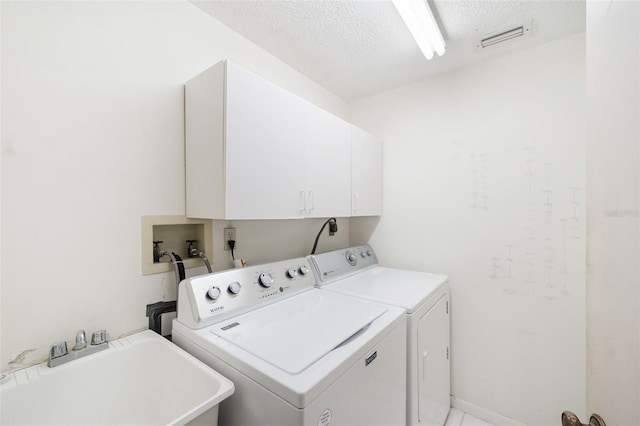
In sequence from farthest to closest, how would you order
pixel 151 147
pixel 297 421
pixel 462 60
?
1. pixel 462 60
2. pixel 151 147
3. pixel 297 421

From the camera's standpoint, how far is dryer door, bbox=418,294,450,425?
1.45 meters

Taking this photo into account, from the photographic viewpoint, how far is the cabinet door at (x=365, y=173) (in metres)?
2.03

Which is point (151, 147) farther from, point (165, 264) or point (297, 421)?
point (297, 421)

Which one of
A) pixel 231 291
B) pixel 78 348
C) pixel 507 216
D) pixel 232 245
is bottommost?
pixel 78 348

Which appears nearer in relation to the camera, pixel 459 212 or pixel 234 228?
pixel 234 228

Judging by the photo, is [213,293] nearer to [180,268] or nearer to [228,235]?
[180,268]

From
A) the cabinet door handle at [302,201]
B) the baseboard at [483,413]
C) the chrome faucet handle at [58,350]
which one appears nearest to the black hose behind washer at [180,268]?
the chrome faucet handle at [58,350]

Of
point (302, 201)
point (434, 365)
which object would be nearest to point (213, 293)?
point (302, 201)

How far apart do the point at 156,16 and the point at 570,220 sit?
2.56 meters

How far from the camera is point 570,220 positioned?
5.41 ft

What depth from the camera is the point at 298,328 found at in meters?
1.11

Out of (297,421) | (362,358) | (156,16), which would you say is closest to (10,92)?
(156,16)

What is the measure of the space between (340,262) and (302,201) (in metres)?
0.65

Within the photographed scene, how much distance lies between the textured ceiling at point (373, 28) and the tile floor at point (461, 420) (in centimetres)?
256
